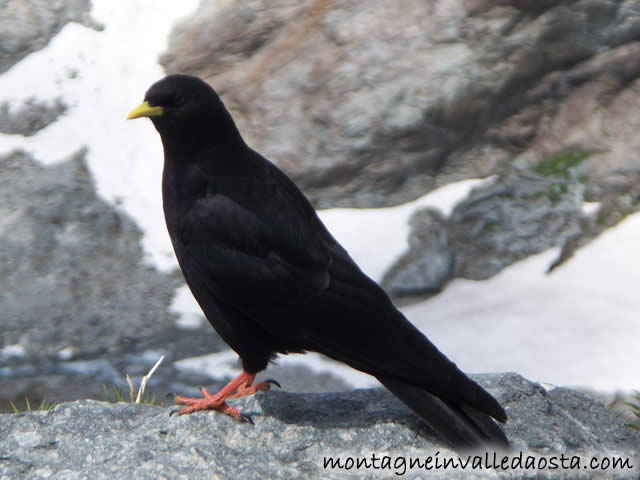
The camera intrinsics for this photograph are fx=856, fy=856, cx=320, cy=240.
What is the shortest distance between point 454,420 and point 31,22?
6.79 meters

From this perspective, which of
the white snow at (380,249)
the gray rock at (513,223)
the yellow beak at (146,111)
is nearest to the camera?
the yellow beak at (146,111)

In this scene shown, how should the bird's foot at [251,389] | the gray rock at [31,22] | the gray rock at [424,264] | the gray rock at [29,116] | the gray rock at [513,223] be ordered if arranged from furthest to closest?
the gray rock at [31,22] < the gray rock at [29,116] < the gray rock at [513,223] < the gray rock at [424,264] < the bird's foot at [251,389]

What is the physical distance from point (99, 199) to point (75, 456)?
4.63m

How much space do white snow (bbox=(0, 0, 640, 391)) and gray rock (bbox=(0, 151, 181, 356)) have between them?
0.53 ft

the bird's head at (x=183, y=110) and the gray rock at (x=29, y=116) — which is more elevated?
the bird's head at (x=183, y=110)

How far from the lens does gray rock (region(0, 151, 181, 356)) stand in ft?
22.1

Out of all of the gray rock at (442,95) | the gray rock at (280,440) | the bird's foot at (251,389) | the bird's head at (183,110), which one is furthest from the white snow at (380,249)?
the bird's head at (183,110)

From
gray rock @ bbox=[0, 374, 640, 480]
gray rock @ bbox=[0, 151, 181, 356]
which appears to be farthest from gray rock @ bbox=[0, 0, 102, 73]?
gray rock @ bbox=[0, 374, 640, 480]

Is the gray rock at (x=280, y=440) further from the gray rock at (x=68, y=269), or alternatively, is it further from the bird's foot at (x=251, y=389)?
the gray rock at (x=68, y=269)

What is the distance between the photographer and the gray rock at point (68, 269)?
6.75 metres

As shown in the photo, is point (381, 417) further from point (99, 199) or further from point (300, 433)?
point (99, 199)

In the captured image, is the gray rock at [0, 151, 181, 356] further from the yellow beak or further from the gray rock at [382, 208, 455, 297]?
the yellow beak

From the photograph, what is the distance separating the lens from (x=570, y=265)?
22.8 feet

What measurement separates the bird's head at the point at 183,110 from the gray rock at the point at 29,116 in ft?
16.0
